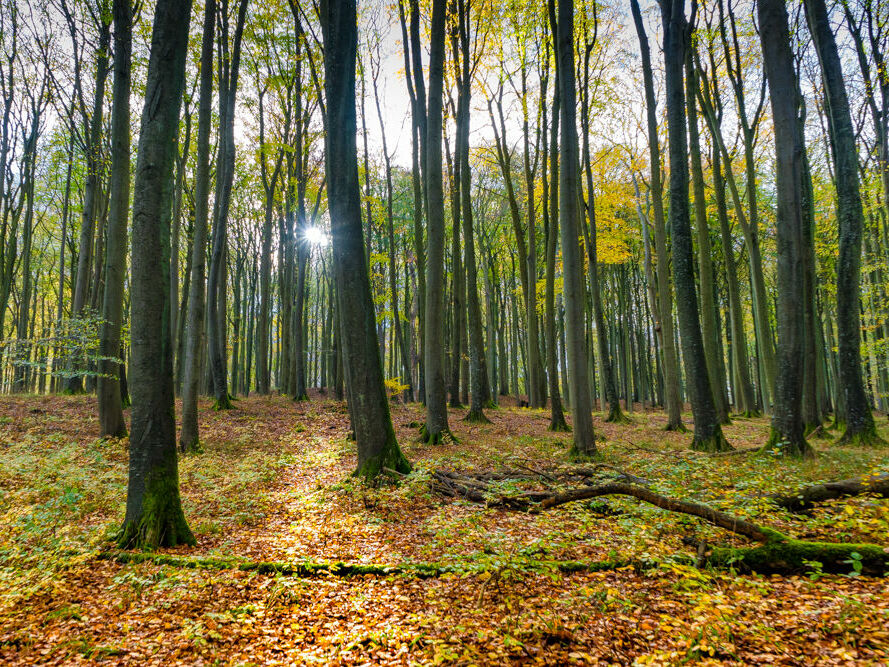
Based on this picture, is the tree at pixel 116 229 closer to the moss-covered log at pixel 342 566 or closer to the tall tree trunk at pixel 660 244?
the moss-covered log at pixel 342 566

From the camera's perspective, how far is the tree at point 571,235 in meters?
7.89

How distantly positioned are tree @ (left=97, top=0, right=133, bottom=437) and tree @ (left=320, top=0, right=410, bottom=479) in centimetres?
417

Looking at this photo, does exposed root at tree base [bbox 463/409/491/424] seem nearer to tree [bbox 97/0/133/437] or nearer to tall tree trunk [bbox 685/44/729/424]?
tall tree trunk [bbox 685/44/729/424]

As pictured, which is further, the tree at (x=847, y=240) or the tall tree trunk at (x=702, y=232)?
the tall tree trunk at (x=702, y=232)

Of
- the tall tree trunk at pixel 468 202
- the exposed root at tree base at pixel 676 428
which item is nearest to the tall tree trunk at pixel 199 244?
the tall tree trunk at pixel 468 202

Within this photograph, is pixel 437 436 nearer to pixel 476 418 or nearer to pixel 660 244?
pixel 476 418

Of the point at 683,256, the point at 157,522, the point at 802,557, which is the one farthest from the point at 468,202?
the point at 802,557

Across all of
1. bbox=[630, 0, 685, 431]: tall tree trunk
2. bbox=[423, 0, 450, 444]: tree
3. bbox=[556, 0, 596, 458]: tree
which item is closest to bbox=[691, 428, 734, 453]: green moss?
bbox=[556, 0, 596, 458]: tree

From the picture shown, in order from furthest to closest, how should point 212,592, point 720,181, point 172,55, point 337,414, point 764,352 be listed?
1. point 337,414
2. point 720,181
3. point 764,352
4. point 172,55
5. point 212,592

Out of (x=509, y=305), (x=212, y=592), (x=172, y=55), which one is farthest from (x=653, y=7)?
(x=509, y=305)

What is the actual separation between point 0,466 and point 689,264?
40.7 ft

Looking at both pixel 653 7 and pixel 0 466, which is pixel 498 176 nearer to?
pixel 653 7

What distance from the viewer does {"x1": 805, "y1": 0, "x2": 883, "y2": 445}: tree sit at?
27.4 ft

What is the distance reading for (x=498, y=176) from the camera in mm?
21844
